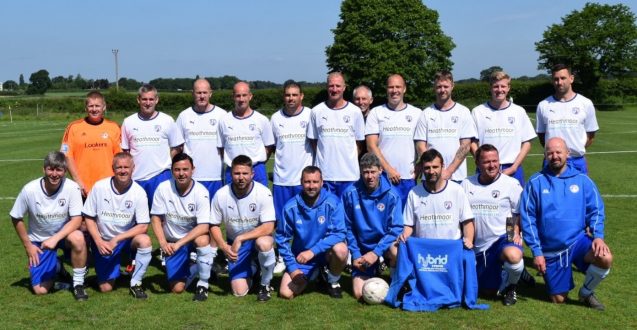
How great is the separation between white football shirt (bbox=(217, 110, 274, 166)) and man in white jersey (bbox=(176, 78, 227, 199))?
105mm

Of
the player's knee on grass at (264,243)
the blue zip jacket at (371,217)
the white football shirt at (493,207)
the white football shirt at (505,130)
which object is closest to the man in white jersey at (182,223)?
the player's knee on grass at (264,243)

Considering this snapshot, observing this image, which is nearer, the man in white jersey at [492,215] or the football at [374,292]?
the football at [374,292]

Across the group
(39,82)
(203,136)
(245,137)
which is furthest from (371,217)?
(39,82)

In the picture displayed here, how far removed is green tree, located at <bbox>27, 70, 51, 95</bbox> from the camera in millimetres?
84562

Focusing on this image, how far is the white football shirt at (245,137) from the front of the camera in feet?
22.4

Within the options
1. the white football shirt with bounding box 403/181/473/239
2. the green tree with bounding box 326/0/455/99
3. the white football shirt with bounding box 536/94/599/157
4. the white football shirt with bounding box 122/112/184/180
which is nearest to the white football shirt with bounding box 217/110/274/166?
the white football shirt with bounding box 122/112/184/180

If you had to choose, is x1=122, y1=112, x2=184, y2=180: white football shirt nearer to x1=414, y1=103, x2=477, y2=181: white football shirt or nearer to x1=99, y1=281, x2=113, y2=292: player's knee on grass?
x1=99, y1=281, x2=113, y2=292: player's knee on grass

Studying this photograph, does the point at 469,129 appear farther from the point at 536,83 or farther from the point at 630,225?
the point at 536,83

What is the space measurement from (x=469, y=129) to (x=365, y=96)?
1.36 m

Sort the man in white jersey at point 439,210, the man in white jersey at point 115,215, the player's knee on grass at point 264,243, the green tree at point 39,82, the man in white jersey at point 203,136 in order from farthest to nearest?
the green tree at point 39,82 < the man in white jersey at point 203,136 < the man in white jersey at point 115,215 < the player's knee on grass at point 264,243 < the man in white jersey at point 439,210

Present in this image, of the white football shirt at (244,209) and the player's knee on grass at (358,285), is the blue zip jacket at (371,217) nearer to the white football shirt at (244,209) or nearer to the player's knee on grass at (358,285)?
the player's knee on grass at (358,285)

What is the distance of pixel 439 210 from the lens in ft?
18.2

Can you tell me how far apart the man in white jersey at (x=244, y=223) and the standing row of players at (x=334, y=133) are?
0.96 m

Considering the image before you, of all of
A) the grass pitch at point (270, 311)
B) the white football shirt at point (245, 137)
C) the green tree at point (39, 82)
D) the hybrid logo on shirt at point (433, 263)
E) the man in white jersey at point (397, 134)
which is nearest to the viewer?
the grass pitch at point (270, 311)
